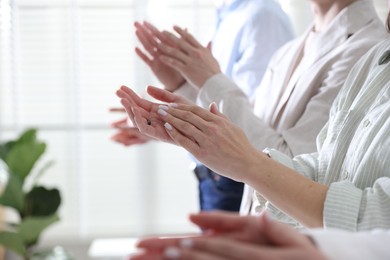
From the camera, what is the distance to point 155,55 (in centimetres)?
A: 212

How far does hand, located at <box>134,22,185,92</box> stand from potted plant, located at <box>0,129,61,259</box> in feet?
1.87

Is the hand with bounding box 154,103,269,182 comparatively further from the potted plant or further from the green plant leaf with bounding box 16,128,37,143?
the green plant leaf with bounding box 16,128,37,143

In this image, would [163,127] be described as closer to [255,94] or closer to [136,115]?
[136,115]

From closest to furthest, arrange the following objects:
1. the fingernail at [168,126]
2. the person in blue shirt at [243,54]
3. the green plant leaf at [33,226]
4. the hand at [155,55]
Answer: the green plant leaf at [33,226], the fingernail at [168,126], the hand at [155,55], the person in blue shirt at [243,54]

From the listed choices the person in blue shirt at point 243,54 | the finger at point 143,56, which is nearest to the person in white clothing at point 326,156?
the finger at point 143,56

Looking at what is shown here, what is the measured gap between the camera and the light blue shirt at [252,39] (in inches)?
88.0

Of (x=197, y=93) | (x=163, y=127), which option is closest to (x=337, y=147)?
(x=163, y=127)

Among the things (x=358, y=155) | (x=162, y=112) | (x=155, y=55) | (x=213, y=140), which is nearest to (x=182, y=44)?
(x=155, y=55)

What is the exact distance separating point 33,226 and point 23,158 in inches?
8.8

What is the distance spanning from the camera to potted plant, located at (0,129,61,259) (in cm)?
141

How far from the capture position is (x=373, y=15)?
1880mm

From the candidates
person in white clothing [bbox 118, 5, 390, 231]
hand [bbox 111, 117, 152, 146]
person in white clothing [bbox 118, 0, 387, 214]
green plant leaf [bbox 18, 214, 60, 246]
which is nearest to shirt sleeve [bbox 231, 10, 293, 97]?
person in white clothing [bbox 118, 0, 387, 214]

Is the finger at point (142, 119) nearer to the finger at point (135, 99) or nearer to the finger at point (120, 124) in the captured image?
the finger at point (135, 99)

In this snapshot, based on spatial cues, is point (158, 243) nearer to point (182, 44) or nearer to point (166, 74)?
point (182, 44)
